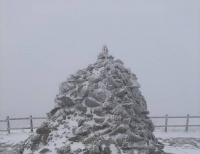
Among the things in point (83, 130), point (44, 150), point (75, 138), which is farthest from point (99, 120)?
point (44, 150)

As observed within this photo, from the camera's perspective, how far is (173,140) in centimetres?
1234

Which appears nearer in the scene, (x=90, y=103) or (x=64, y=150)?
(x=64, y=150)

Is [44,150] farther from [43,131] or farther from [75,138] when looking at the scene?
[75,138]

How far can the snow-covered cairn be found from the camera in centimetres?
548

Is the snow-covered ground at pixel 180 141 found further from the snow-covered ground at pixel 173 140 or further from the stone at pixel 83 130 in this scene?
the stone at pixel 83 130

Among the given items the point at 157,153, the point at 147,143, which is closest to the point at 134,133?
the point at 147,143

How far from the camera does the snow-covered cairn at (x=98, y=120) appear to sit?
18.0 feet

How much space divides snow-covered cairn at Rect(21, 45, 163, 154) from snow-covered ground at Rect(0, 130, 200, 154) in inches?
213

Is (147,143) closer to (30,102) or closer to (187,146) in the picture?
(187,146)

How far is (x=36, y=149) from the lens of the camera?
5758 millimetres

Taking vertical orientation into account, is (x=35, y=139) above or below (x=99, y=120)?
below

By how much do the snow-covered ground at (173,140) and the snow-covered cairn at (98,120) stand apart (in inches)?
213

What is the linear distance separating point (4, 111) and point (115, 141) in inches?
923

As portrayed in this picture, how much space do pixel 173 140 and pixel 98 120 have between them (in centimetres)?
834
